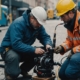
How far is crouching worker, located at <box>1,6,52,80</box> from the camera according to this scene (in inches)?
225

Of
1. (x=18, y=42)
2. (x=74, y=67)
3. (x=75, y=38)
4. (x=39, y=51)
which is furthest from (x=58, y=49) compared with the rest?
(x=18, y=42)

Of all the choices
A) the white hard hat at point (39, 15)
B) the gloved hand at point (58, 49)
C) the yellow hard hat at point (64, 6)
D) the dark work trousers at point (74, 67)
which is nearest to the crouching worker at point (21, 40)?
the white hard hat at point (39, 15)

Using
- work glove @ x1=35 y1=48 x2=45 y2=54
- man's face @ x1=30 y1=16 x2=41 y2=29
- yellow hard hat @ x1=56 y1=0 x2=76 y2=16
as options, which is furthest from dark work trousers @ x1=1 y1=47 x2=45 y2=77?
yellow hard hat @ x1=56 y1=0 x2=76 y2=16

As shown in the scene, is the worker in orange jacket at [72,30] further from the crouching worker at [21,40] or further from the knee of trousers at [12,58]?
the knee of trousers at [12,58]

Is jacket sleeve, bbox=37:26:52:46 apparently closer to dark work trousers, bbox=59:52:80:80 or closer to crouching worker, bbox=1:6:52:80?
crouching worker, bbox=1:6:52:80

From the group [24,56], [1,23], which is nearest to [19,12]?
[1,23]

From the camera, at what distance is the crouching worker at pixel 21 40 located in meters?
5.72

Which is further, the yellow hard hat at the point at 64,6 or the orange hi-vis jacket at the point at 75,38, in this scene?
the yellow hard hat at the point at 64,6

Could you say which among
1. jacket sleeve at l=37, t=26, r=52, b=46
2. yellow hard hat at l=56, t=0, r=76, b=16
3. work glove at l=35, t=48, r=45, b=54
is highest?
yellow hard hat at l=56, t=0, r=76, b=16

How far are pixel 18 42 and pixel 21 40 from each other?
0.13 meters

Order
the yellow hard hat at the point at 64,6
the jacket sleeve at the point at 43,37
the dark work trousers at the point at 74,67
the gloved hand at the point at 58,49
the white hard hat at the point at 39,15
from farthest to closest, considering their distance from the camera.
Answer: the jacket sleeve at the point at 43,37, the white hard hat at the point at 39,15, the gloved hand at the point at 58,49, the yellow hard hat at the point at 64,6, the dark work trousers at the point at 74,67

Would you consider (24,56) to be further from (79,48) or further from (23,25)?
(79,48)

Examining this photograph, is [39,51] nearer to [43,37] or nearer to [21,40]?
[21,40]

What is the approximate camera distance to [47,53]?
219 inches
